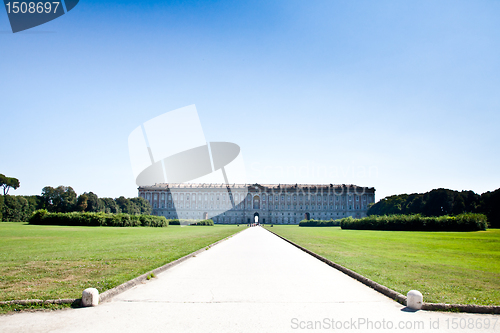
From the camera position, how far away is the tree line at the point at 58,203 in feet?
205

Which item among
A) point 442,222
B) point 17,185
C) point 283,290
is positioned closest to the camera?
point 283,290

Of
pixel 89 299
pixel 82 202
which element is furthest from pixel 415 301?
pixel 82 202

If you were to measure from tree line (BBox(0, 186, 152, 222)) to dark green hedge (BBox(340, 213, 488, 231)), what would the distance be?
57.4m

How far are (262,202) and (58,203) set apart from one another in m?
65.0

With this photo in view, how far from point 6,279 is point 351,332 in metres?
7.75

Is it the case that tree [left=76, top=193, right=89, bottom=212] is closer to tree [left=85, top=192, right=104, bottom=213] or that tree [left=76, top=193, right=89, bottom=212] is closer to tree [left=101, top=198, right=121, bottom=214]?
tree [left=85, top=192, right=104, bottom=213]

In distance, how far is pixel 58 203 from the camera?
78.5 meters

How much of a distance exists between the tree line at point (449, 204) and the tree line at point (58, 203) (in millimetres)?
75894

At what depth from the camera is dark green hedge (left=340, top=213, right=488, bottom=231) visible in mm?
36812

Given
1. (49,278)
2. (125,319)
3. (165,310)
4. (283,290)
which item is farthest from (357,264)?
(49,278)

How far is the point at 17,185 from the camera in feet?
262

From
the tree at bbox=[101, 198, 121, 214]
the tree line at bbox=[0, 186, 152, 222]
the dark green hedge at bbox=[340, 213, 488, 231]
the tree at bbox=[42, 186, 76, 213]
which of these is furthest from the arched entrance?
the dark green hedge at bbox=[340, 213, 488, 231]

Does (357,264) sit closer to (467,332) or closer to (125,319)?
(467,332)

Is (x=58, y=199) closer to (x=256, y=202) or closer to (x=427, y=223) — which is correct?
(x=256, y=202)
